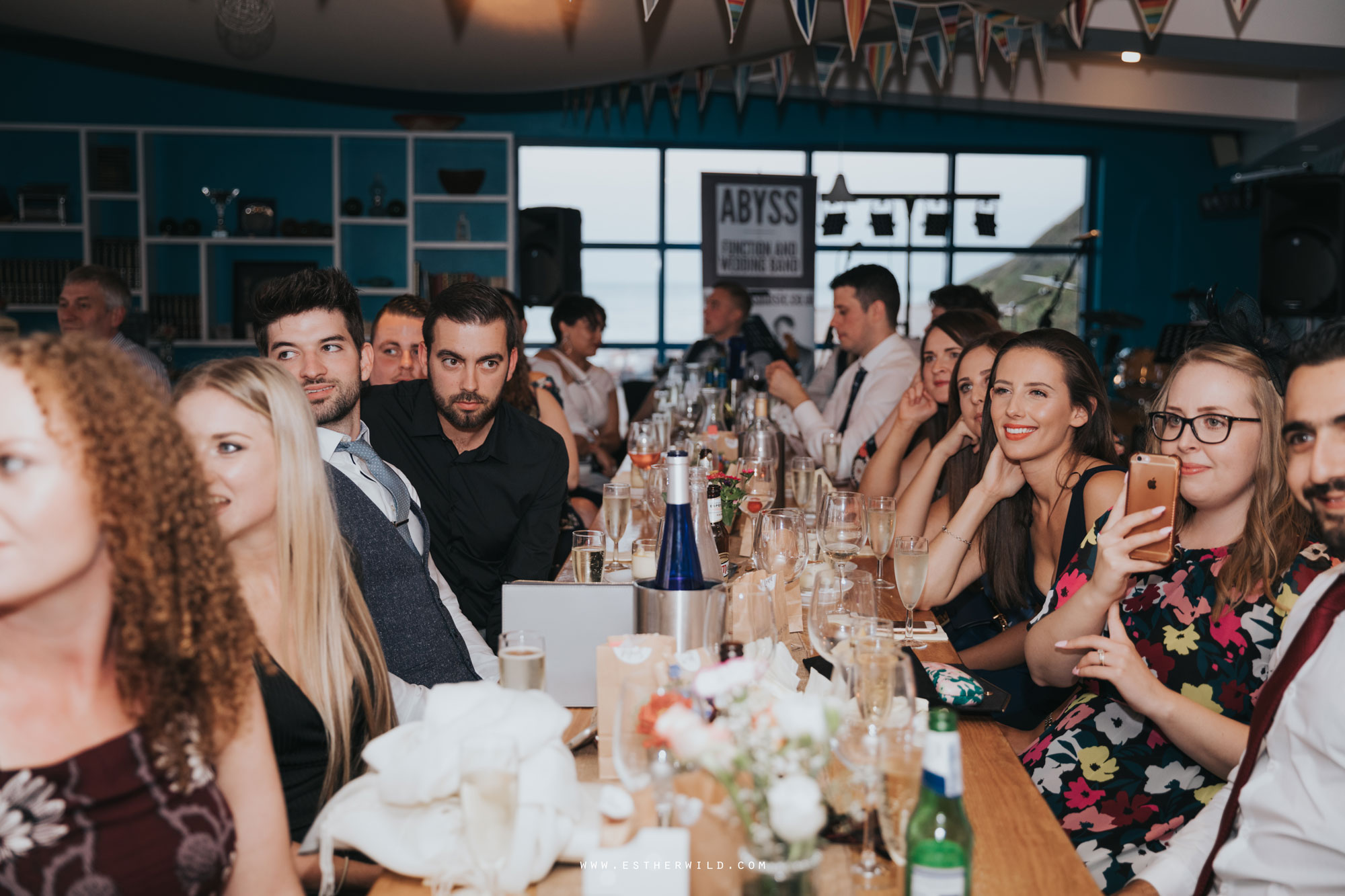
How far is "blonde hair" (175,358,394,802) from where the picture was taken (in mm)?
1519

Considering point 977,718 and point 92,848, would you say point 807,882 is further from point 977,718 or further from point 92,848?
point 977,718

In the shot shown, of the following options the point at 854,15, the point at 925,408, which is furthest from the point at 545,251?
the point at 925,408

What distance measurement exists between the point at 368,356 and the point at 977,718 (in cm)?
183

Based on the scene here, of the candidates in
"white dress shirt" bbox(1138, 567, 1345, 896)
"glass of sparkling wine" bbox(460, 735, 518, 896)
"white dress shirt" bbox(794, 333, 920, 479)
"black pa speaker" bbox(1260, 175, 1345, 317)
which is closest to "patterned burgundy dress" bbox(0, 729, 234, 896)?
"glass of sparkling wine" bbox(460, 735, 518, 896)

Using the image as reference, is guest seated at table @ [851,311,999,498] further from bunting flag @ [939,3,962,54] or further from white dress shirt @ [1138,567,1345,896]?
bunting flag @ [939,3,962,54]

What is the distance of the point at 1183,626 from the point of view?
1.85 meters

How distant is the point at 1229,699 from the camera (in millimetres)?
1761

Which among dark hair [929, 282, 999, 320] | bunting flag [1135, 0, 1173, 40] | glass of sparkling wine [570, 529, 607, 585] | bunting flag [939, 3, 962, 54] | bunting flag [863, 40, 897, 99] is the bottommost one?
glass of sparkling wine [570, 529, 607, 585]

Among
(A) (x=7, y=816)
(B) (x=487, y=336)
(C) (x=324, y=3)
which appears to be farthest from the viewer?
(C) (x=324, y=3)

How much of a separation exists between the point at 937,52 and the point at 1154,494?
17.8ft

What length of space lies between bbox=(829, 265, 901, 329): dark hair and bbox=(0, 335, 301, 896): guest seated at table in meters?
4.34

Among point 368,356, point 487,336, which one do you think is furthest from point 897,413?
point 368,356

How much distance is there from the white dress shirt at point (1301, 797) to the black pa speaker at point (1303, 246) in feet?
23.1

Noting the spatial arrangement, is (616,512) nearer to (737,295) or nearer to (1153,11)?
(1153,11)
